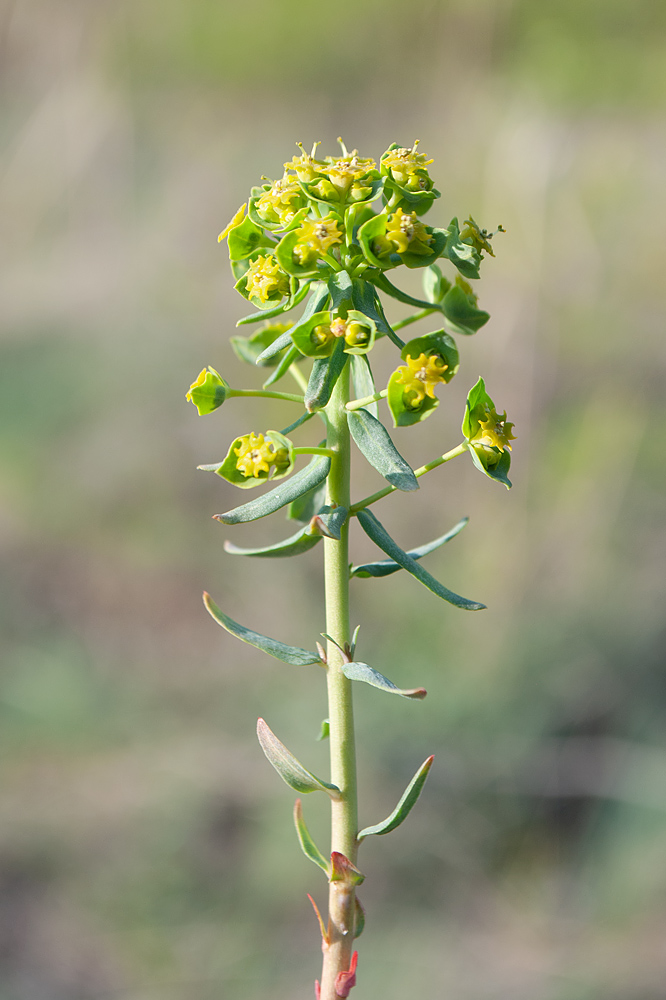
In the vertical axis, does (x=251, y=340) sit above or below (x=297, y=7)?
below

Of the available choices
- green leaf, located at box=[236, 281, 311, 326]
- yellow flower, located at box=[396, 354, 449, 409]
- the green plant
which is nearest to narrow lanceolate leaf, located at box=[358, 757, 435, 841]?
the green plant

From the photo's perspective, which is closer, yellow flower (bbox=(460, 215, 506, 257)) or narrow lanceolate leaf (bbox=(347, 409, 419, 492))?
narrow lanceolate leaf (bbox=(347, 409, 419, 492))

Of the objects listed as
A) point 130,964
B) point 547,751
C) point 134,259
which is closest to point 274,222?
point 547,751

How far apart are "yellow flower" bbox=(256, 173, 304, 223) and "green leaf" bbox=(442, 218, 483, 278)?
0.53 feet

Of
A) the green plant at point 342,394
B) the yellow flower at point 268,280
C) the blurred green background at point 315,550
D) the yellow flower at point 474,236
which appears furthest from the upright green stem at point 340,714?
the blurred green background at point 315,550

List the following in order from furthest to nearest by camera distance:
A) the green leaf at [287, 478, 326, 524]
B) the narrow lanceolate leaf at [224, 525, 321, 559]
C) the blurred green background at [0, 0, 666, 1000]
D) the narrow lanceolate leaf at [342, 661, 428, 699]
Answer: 1. the blurred green background at [0, 0, 666, 1000]
2. the green leaf at [287, 478, 326, 524]
3. the narrow lanceolate leaf at [224, 525, 321, 559]
4. the narrow lanceolate leaf at [342, 661, 428, 699]

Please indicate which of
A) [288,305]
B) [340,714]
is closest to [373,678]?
[340,714]

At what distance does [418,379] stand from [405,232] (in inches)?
5.6

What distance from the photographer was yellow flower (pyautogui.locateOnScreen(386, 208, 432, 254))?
72cm

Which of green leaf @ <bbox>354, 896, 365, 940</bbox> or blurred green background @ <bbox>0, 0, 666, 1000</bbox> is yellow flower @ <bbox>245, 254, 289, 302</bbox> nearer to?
green leaf @ <bbox>354, 896, 365, 940</bbox>

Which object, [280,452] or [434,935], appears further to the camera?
[434,935]

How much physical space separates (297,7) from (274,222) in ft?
20.7

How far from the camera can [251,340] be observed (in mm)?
986

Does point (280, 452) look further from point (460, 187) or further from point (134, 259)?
point (134, 259)
